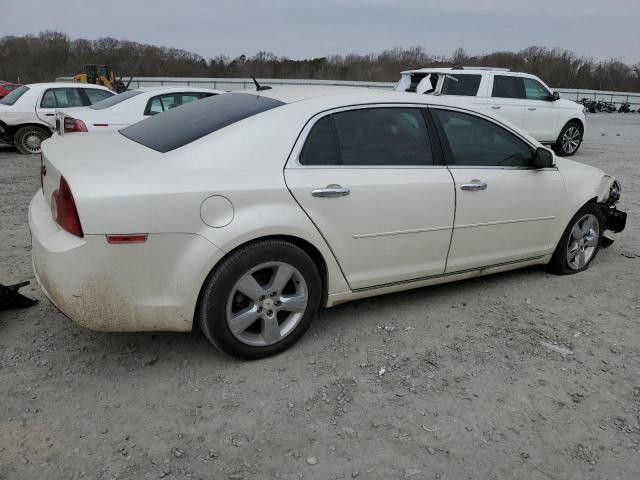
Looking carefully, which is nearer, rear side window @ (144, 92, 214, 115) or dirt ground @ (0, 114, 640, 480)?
dirt ground @ (0, 114, 640, 480)

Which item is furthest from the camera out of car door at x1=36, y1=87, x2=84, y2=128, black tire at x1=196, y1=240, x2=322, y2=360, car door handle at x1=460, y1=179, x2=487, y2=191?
car door at x1=36, y1=87, x2=84, y2=128

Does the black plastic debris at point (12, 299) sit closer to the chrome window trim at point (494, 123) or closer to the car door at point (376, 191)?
the car door at point (376, 191)

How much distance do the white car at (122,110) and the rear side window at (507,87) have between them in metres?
5.85

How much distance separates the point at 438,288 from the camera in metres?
4.20

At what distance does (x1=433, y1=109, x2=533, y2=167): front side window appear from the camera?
12.1ft

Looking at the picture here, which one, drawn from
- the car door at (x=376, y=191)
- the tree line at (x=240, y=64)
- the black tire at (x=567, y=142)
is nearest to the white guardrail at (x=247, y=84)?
the tree line at (x=240, y=64)

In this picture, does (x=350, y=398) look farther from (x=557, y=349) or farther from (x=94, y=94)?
(x=94, y=94)

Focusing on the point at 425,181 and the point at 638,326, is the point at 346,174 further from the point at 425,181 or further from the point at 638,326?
the point at 638,326

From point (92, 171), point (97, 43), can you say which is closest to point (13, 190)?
point (92, 171)

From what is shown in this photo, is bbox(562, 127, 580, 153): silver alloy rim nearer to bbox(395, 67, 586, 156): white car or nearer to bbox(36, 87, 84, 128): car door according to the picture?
bbox(395, 67, 586, 156): white car

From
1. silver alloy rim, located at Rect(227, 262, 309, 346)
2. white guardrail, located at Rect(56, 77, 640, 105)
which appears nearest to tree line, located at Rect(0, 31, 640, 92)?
white guardrail, located at Rect(56, 77, 640, 105)

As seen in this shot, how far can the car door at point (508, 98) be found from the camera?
10.8 meters

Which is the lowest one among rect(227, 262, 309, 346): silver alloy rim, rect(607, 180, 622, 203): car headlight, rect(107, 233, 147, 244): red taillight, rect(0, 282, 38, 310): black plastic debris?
rect(0, 282, 38, 310): black plastic debris

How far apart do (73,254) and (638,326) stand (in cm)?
363
